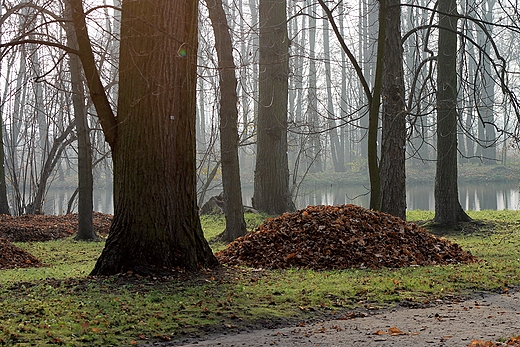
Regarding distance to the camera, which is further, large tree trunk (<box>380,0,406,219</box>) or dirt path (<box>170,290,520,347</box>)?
large tree trunk (<box>380,0,406,219</box>)

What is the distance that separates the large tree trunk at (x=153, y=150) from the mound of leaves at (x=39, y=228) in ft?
26.7

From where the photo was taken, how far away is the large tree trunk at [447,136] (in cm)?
1458

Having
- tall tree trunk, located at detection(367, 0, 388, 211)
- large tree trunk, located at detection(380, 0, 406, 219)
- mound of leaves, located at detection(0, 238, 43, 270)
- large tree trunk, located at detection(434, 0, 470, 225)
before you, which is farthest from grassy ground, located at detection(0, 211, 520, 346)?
large tree trunk, located at detection(434, 0, 470, 225)

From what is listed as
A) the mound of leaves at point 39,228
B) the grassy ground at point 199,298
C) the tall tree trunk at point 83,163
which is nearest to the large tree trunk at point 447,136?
the grassy ground at point 199,298

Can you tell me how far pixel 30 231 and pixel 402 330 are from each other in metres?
11.8

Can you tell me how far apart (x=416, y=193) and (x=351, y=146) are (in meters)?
22.4

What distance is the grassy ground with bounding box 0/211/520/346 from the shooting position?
15.4ft

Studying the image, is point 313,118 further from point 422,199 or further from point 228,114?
point 228,114

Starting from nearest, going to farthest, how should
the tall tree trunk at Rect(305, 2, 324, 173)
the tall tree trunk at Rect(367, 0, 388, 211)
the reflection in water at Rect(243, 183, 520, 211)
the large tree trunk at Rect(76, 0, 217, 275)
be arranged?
1. the large tree trunk at Rect(76, 0, 217, 275)
2. the tall tree trunk at Rect(367, 0, 388, 211)
3. the tall tree trunk at Rect(305, 2, 324, 173)
4. the reflection in water at Rect(243, 183, 520, 211)

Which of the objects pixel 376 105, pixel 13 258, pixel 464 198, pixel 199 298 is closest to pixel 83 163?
pixel 13 258

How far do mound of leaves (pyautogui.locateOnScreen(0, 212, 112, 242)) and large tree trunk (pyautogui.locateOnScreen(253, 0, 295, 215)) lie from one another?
4.67 metres

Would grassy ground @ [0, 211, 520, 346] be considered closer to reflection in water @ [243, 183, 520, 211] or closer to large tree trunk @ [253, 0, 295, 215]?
large tree trunk @ [253, 0, 295, 215]

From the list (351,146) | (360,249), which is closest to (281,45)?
(360,249)

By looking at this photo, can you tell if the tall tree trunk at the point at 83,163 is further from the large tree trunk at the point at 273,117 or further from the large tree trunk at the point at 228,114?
the large tree trunk at the point at 273,117
